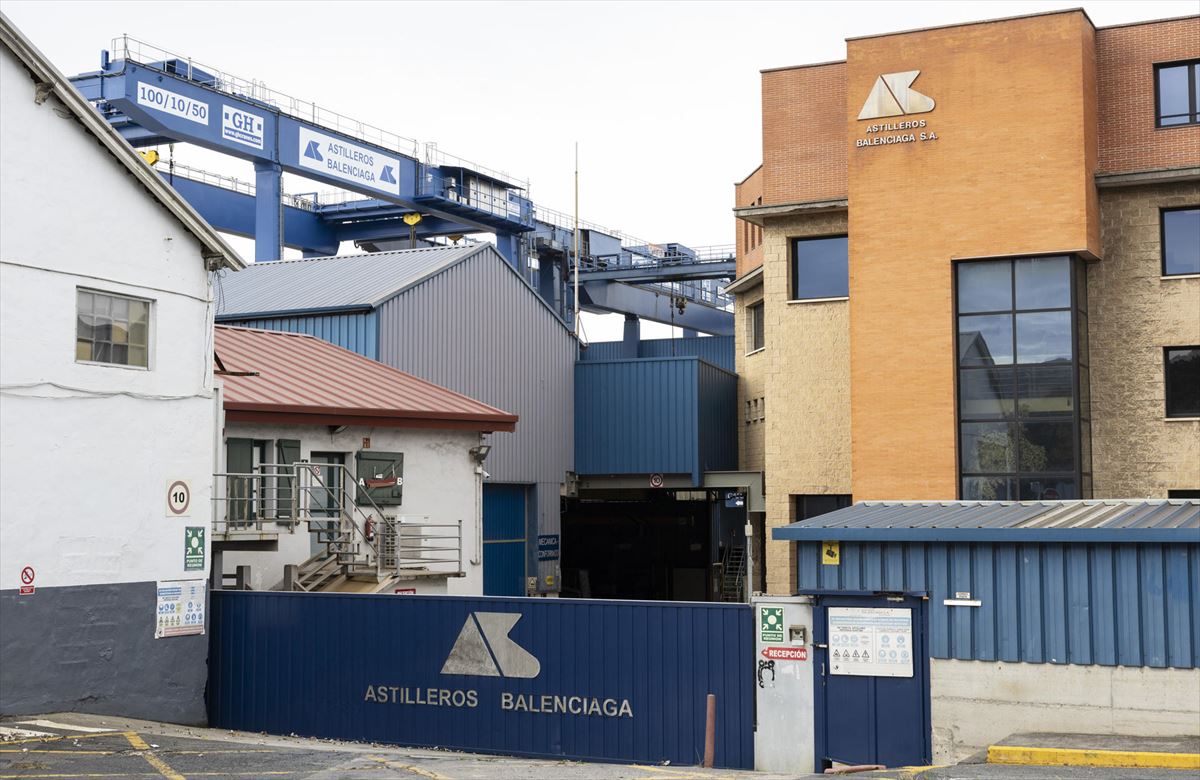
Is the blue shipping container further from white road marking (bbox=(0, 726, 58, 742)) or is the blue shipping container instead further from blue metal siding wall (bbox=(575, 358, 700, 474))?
white road marking (bbox=(0, 726, 58, 742))

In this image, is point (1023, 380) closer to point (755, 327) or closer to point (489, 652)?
point (755, 327)

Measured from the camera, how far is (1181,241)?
1179 inches

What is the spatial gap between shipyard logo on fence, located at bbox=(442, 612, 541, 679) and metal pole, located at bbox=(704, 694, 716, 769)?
261 centimetres

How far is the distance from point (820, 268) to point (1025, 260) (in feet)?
19.1

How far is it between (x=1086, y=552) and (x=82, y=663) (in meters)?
13.4

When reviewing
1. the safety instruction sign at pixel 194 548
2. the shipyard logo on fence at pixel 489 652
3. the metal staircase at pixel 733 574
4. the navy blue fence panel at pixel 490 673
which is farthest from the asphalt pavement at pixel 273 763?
the metal staircase at pixel 733 574

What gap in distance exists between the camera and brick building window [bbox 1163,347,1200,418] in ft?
97.7

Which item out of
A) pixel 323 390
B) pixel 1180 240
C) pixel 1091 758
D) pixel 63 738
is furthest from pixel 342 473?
pixel 1180 240

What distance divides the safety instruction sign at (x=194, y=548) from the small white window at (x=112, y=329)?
2628 millimetres

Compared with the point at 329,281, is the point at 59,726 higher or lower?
lower

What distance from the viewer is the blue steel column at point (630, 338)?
2729 inches

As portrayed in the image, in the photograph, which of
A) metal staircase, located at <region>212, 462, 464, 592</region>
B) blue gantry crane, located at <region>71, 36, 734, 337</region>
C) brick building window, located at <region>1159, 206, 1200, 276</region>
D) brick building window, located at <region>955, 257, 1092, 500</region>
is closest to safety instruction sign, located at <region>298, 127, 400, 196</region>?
blue gantry crane, located at <region>71, 36, 734, 337</region>

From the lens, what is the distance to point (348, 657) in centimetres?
2020

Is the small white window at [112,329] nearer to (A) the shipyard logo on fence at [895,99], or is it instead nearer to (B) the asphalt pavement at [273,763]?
(B) the asphalt pavement at [273,763]
